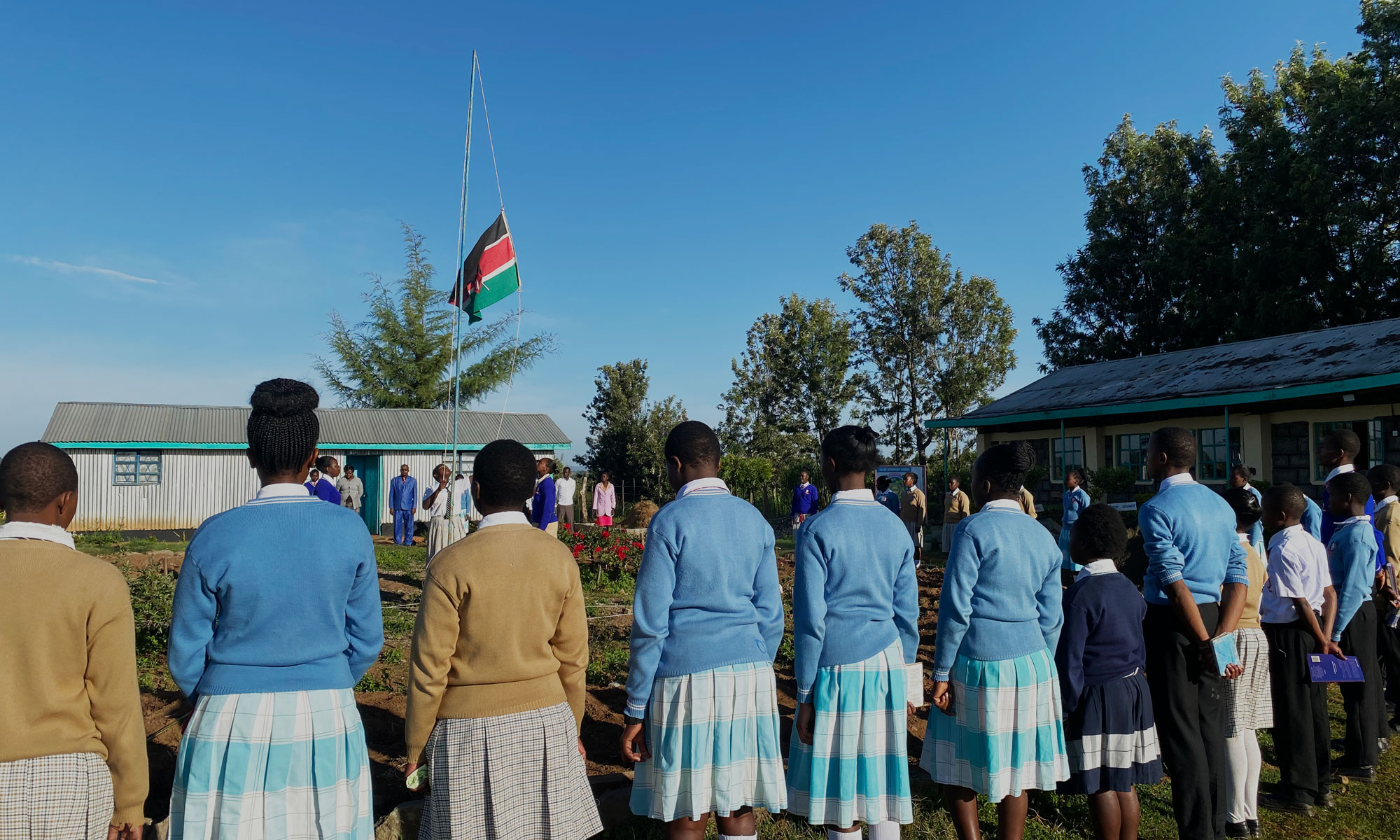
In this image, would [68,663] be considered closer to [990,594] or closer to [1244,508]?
[990,594]

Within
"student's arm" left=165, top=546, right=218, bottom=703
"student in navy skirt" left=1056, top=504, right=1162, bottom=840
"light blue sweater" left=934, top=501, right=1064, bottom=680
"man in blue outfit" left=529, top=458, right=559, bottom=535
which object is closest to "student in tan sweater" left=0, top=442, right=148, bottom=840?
"student's arm" left=165, top=546, right=218, bottom=703

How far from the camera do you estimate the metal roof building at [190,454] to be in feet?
71.3

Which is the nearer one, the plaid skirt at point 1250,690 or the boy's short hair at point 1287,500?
the plaid skirt at point 1250,690

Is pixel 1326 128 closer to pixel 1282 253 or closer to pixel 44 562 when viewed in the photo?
pixel 1282 253

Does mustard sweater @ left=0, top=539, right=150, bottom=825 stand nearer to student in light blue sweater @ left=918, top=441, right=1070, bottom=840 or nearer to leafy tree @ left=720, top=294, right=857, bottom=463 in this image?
student in light blue sweater @ left=918, top=441, right=1070, bottom=840

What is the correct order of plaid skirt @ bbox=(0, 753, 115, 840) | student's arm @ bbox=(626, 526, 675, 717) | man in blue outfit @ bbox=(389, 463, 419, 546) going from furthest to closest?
1. man in blue outfit @ bbox=(389, 463, 419, 546)
2. student's arm @ bbox=(626, 526, 675, 717)
3. plaid skirt @ bbox=(0, 753, 115, 840)

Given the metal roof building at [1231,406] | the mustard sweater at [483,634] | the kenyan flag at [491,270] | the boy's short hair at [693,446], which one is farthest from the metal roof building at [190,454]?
the mustard sweater at [483,634]

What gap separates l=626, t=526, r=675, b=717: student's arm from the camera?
3.06 m

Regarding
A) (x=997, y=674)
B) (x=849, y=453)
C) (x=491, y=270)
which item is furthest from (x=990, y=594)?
(x=491, y=270)

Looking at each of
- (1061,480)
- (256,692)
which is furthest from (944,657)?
(1061,480)

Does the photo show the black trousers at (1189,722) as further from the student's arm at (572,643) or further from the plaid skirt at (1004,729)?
the student's arm at (572,643)

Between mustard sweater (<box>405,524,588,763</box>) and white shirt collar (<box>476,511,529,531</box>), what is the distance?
0.09 ft

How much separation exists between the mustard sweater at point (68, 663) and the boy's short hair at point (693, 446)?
179cm

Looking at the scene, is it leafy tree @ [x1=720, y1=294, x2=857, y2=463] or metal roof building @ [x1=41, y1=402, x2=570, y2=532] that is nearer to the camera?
metal roof building @ [x1=41, y1=402, x2=570, y2=532]
